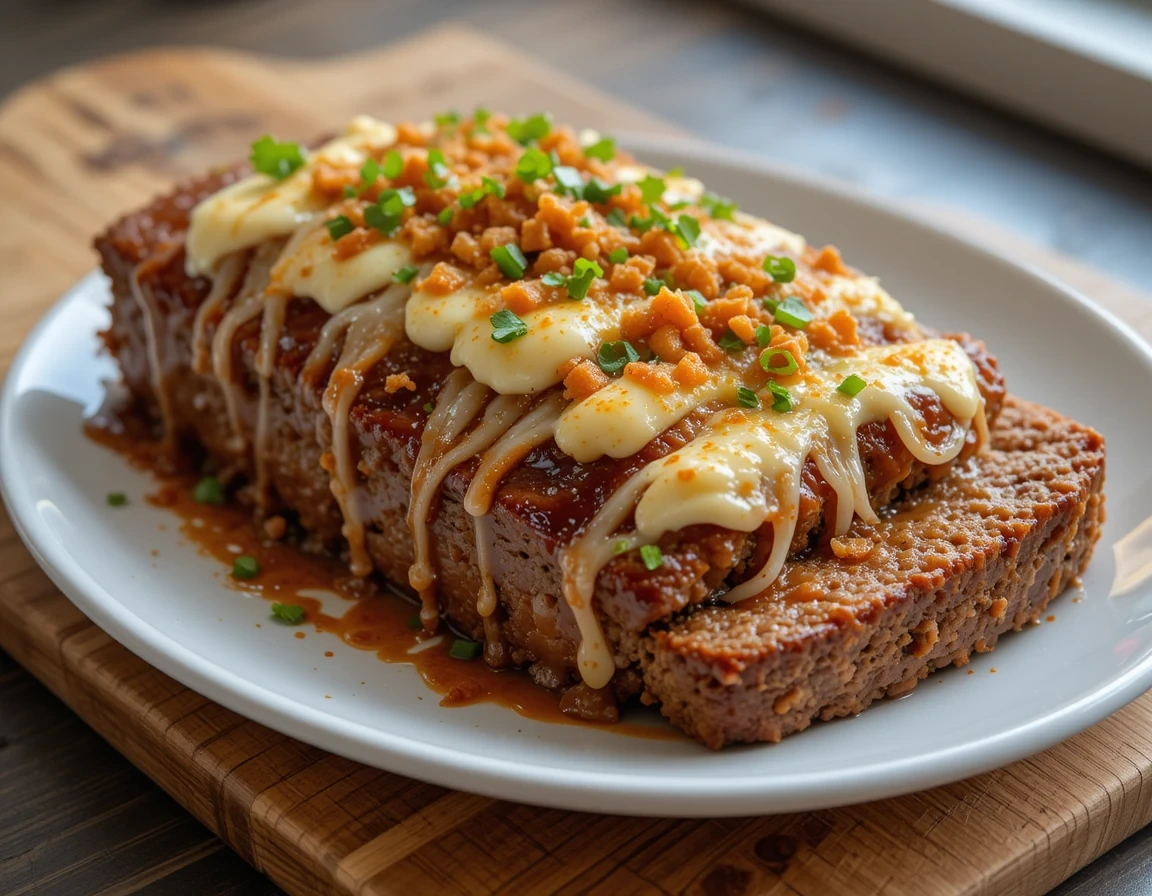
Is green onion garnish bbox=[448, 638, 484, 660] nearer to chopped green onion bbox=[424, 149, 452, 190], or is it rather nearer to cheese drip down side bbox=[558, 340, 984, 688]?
cheese drip down side bbox=[558, 340, 984, 688]

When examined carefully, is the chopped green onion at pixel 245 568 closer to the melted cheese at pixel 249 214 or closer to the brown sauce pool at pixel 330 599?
the brown sauce pool at pixel 330 599

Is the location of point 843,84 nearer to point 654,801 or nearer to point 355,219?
point 355,219

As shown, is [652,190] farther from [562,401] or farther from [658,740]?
[658,740]

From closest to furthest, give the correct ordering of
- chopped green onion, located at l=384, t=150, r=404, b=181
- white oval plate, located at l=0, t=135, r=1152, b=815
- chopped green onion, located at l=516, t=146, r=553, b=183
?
1. white oval plate, located at l=0, t=135, r=1152, b=815
2. chopped green onion, located at l=516, t=146, r=553, b=183
3. chopped green onion, located at l=384, t=150, r=404, b=181

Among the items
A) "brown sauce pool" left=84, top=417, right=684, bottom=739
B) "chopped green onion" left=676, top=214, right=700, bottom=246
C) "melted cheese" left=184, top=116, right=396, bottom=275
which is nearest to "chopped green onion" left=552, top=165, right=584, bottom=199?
"chopped green onion" left=676, top=214, right=700, bottom=246

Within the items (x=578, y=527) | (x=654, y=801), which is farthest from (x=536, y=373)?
(x=654, y=801)

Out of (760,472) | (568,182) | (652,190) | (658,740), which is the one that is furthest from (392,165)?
(658,740)
